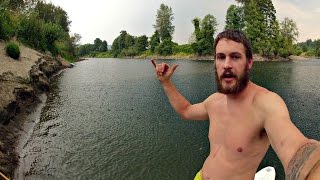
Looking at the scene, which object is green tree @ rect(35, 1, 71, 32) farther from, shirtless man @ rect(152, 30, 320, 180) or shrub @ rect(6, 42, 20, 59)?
shirtless man @ rect(152, 30, 320, 180)

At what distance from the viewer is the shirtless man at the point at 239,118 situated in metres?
3.44

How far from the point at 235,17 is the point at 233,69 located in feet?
401

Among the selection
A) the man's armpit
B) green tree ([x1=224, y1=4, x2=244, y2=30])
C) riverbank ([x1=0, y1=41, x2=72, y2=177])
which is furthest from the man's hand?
green tree ([x1=224, y1=4, x2=244, y2=30])

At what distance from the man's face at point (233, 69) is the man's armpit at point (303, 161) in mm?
1645

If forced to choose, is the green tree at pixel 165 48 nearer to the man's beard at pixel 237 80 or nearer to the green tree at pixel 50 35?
the green tree at pixel 50 35

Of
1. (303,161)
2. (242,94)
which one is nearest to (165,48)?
(242,94)

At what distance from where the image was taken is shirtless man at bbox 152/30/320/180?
344 cm

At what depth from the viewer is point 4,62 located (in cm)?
3019

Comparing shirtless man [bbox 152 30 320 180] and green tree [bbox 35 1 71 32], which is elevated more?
green tree [bbox 35 1 71 32]

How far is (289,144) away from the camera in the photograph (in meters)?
2.81

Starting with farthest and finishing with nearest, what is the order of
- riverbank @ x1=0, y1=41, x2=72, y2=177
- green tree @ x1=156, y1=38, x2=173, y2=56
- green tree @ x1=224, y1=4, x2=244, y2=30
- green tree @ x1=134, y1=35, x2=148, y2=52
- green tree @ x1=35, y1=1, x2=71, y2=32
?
green tree @ x1=134, y1=35, x2=148, y2=52
green tree @ x1=156, y1=38, x2=173, y2=56
green tree @ x1=224, y1=4, x2=244, y2=30
green tree @ x1=35, y1=1, x2=71, y2=32
riverbank @ x1=0, y1=41, x2=72, y2=177

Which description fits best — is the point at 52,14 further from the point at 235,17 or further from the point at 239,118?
the point at 239,118

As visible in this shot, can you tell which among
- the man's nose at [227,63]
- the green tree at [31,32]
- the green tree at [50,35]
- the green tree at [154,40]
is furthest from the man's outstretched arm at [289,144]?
the green tree at [154,40]

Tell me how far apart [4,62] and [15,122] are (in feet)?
38.2
